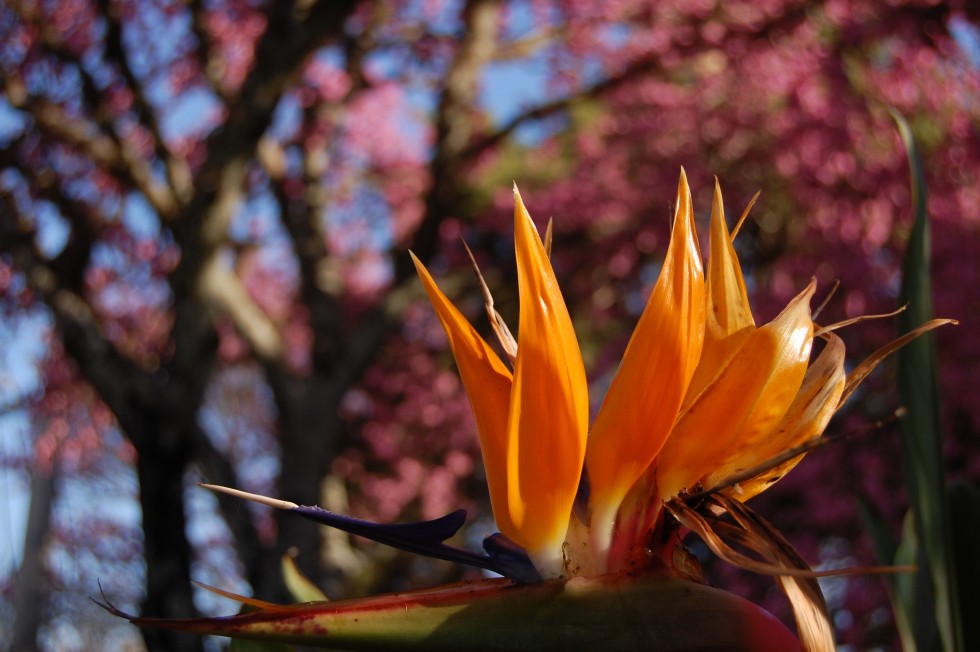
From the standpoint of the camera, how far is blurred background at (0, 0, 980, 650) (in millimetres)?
3281

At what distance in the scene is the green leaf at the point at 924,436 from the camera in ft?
2.37

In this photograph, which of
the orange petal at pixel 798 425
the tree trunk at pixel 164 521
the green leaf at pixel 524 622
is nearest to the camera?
the green leaf at pixel 524 622

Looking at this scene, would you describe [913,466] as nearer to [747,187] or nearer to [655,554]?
[655,554]

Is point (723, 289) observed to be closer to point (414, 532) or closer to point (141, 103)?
point (414, 532)

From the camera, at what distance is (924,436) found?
2.49ft

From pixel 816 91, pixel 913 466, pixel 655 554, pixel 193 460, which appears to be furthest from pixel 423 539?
pixel 816 91

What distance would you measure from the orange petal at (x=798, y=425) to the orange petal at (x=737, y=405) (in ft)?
0.04

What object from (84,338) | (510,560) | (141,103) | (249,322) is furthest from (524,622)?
(249,322)

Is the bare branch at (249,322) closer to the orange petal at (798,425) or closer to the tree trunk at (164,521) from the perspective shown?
the tree trunk at (164,521)

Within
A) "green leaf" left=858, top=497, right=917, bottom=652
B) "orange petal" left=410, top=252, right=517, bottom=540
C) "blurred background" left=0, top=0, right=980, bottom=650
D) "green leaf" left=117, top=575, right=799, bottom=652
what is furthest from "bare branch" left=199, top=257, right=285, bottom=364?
"green leaf" left=117, top=575, right=799, bottom=652

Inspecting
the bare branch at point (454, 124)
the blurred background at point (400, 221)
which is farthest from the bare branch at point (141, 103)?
the bare branch at point (454, 124)

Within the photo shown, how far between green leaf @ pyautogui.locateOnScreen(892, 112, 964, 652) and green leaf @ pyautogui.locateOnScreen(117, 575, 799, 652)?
21cm

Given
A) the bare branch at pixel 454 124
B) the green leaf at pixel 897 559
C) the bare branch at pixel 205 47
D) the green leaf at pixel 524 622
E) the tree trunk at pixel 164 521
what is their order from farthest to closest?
the bare branch at pixel 454 124, the bare branch at pixel 205 47, the tree trunk at pixel 164 521, the green leaf at pixel 897 559, the green leaf at pixel 524 622

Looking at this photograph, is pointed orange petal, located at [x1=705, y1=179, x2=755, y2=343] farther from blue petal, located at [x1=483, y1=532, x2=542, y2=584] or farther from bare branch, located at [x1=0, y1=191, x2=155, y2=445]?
bare branch, located at [x1=0, y1=191, x2=155, y2=445]
